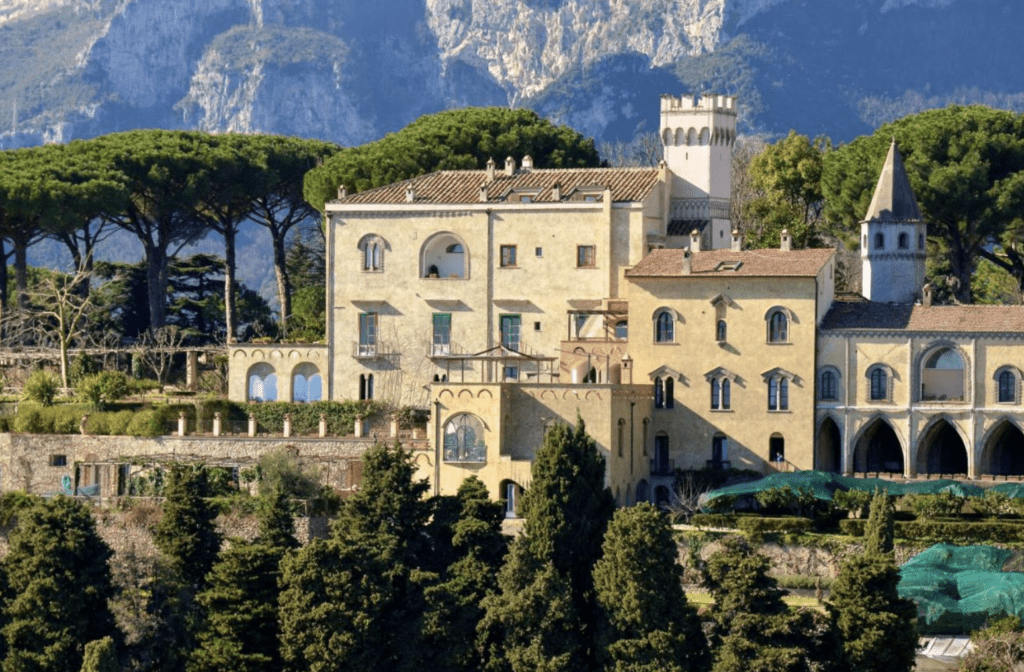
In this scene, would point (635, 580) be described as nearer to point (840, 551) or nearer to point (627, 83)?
point (840, 551)

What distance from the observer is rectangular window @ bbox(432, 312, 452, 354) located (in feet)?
235

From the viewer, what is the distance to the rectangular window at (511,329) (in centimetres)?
7125

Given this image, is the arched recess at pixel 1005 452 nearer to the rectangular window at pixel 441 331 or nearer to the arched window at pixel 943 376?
the arched window at pixel 943 376

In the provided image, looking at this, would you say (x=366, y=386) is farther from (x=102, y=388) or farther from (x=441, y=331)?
(x=102, y=388)

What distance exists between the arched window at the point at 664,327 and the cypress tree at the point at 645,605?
1271cm

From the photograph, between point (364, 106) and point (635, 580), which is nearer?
point (635, 580)

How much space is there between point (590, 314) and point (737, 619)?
18.8m

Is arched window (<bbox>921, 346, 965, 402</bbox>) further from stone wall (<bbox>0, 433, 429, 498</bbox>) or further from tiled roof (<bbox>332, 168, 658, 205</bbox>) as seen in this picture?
stone wall (<bbox>0, 433, 429, 498</bbox>)

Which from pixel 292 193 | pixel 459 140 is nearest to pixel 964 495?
pixel 459 140

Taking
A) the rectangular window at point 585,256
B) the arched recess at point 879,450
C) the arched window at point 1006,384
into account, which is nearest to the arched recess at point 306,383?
the rectangular window at point 585,256

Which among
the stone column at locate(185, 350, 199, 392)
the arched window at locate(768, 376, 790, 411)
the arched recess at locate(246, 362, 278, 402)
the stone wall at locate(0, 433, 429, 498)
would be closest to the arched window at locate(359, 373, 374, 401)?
the arched recess at locate(246, 362, 278, 402)

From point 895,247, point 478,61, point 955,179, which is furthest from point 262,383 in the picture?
point 478,61

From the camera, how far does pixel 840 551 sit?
59.8 m

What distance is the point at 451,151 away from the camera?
7931 cm
